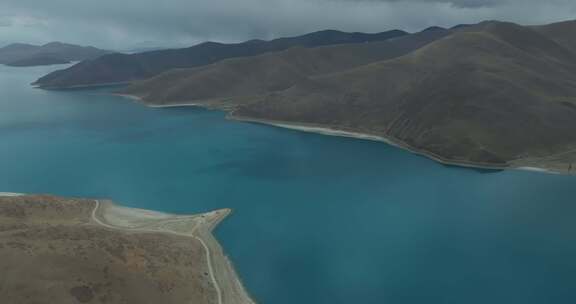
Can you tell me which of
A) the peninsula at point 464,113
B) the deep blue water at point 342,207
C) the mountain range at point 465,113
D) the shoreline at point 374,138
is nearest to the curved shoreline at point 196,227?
the deep blue water at point 342,207

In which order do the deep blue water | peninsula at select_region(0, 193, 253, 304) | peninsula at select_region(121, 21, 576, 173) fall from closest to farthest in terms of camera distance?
peninsula at select_region(0, 193, 253, 304), the deep blue water, peninsula at select_region(121, 21, 576, 173)

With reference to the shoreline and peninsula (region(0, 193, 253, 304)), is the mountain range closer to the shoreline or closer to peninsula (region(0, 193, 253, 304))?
the shoreline

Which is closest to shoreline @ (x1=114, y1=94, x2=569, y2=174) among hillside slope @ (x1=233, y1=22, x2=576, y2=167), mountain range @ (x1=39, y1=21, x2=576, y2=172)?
mountain range @ (x1=39, y1=21, x2=576, y2=172)

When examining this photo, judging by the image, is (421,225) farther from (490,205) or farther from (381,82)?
(381,82)

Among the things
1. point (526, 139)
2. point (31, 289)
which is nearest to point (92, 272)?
point (31, 289)

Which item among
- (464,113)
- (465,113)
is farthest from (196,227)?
(465,113)
